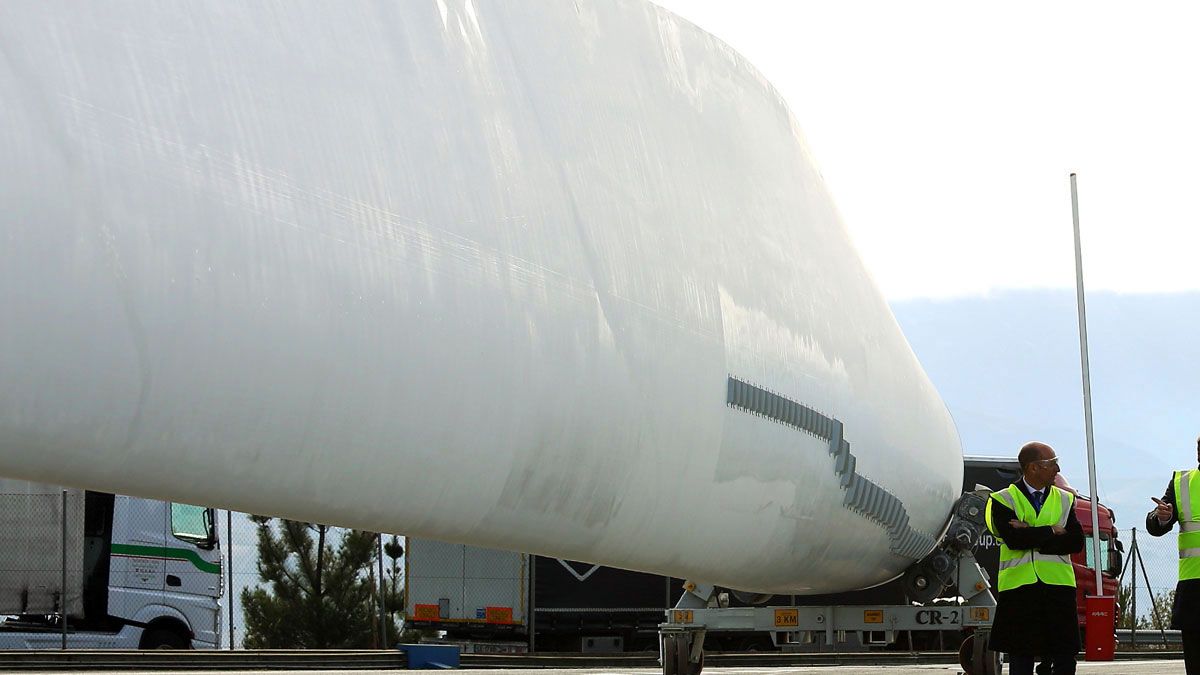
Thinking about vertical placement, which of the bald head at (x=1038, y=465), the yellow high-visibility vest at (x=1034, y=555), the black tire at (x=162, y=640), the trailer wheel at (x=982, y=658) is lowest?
the black tire at (x=162, y=640)

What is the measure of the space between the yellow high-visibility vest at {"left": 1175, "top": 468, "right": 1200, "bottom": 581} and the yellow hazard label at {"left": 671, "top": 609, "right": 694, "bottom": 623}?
335 centimetres

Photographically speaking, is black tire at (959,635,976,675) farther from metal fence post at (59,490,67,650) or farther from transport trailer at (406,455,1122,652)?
metal fence post at (59,490,67,650)

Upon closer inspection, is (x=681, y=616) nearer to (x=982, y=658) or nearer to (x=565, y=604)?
(x=982, y=658)

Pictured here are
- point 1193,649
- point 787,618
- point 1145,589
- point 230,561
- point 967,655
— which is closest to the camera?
point 1193,649

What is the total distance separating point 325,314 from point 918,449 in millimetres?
7070

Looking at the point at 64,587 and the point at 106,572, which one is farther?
the point at 106,572

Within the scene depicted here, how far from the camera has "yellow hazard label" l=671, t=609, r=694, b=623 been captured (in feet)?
35.5

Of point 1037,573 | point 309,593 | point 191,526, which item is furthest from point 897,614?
point 309,593

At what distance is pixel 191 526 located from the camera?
22203 millimetres

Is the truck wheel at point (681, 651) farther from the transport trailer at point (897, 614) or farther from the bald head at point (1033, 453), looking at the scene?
the bald head at point (1033, 453)

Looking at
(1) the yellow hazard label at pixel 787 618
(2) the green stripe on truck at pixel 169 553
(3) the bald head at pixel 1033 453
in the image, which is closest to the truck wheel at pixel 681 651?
(1) the yellow hazard label at pixel 787 618

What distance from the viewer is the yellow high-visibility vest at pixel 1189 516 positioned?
8.89 m

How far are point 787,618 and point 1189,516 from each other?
121 inches

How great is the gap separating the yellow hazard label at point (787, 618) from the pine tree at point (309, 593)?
19.2 metres
